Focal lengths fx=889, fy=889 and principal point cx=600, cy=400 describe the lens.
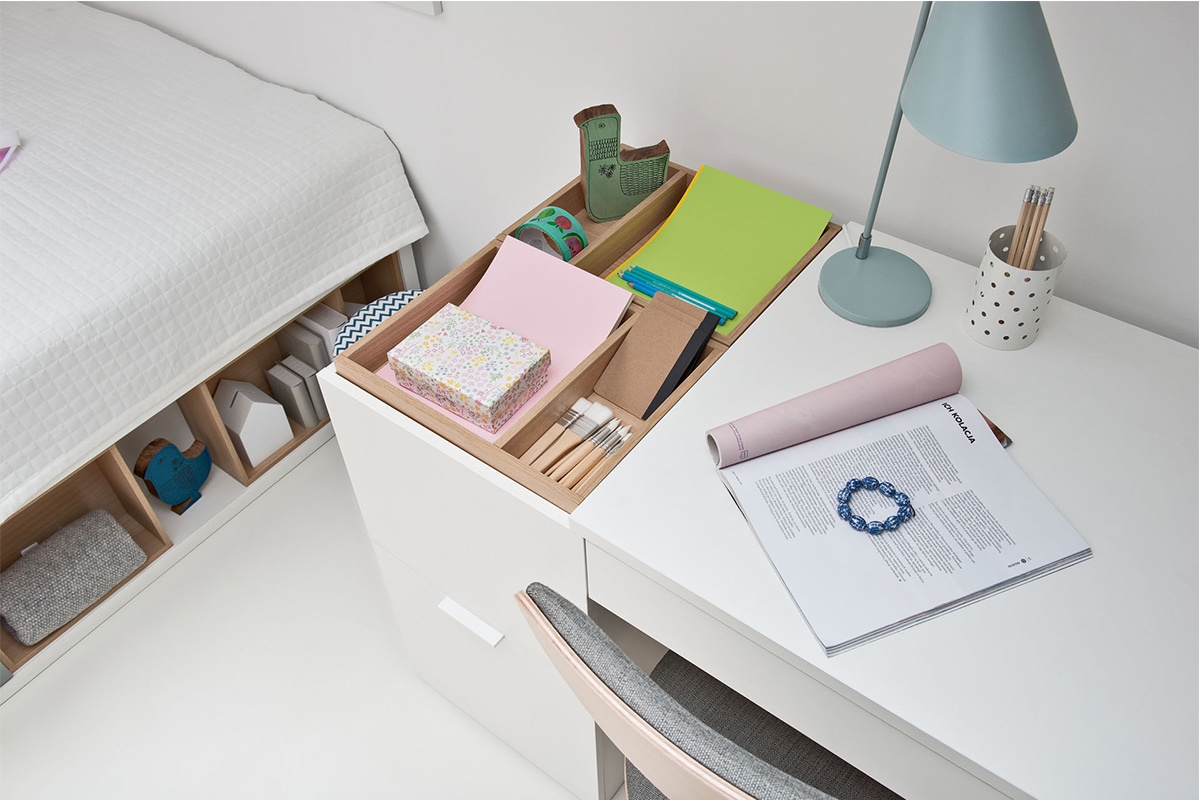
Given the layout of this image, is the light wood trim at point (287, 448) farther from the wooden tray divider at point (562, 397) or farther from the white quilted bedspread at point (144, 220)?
the wooden tray divider at point (562, 397)

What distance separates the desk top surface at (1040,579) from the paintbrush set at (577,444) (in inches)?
2.8

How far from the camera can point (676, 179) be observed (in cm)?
126

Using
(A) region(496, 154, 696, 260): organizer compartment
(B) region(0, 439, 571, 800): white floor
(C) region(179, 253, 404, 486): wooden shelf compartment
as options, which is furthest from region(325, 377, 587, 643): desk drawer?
(C) region(179, 253, 404, 486): wooden shelf compartment

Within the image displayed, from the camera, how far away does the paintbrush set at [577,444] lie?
38.3 inches

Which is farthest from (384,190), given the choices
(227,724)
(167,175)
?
(227,724)

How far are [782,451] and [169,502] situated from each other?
4.43 ft

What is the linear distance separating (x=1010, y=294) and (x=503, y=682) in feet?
2.84

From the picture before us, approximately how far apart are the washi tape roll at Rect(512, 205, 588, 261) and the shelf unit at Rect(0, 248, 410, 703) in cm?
78

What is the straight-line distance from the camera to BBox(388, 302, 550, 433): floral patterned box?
3.26ft

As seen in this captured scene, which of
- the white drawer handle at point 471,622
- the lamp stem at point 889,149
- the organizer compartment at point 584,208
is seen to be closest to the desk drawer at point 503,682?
the white drawer handle at point 471,622

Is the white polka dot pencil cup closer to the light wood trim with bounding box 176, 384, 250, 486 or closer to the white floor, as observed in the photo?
the white floor

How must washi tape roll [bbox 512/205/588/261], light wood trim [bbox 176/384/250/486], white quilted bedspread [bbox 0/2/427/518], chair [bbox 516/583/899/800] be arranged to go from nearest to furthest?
chair [bbox 516/583/899/800] → washi tape roll [bbox 512/205/588/261] → white quilted bedspread [bbox 0/2/427/518] → light wood trim [bbox 176/384/250/486]

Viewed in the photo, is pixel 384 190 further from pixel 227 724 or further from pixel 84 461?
pixel 227 724

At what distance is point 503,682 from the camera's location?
131cm
